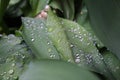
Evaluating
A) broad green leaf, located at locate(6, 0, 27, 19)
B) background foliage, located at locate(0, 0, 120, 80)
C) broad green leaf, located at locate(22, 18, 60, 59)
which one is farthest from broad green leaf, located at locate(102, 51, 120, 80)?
broad green leaf, located at locate(6, 0, 27, 19)

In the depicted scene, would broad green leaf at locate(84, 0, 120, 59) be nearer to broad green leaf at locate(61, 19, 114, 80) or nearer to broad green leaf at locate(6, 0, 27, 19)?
broad green leaf at locate(61, 19, 114, 80)

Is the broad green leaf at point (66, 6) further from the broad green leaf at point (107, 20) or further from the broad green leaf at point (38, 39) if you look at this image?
the broad green leaf at point (107, 20)

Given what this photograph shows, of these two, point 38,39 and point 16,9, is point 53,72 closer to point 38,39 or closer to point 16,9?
point 38,39

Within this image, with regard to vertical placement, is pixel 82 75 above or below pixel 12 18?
above

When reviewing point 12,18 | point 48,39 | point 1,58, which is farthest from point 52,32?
point 12,18

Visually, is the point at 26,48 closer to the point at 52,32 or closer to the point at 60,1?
the point at 52,32

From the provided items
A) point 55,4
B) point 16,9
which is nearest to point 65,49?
point 55,4
